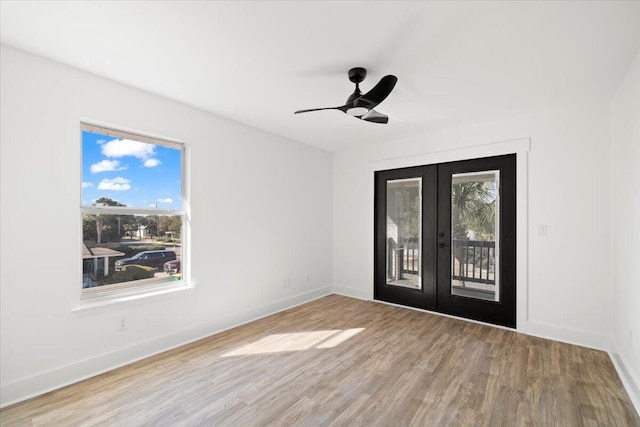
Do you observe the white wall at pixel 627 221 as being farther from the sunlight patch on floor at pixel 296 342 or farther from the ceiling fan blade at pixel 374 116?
the sunlight patch on floor at pixel 296 342

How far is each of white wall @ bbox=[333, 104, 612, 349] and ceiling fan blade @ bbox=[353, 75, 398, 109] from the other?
6.79 ft

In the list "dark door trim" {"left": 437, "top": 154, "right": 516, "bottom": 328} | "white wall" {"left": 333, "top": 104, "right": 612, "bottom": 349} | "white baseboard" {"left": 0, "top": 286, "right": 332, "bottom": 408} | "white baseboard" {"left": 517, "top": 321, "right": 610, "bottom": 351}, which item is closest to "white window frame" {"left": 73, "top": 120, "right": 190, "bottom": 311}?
"white baseboard" {"left": 0, "top": 286, "right": 332, "bottom": 408}

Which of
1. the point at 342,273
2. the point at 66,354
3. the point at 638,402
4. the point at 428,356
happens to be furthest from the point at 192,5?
the point at 342,273

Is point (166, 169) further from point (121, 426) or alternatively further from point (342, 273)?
point (342, 273)

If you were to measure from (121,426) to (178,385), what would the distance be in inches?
19.3

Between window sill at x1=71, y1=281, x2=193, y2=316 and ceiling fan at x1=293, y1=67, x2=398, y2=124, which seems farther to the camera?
window sill at x1=71, y1=281, x2=193, y2=316

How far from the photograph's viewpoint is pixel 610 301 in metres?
3.06

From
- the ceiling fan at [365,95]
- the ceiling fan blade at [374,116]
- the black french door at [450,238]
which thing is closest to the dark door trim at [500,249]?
the black french door at [450,238]

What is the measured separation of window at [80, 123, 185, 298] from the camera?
271 cm

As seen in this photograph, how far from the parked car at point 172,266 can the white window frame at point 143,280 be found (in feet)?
0.16

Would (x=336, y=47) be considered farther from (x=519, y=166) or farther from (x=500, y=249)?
(x=500, y=249)

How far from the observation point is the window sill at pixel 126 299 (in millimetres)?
2561

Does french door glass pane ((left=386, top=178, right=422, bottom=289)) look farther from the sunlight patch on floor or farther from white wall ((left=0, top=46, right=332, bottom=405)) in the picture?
white wall ((left=0, top=46, right=332, bottom=405))

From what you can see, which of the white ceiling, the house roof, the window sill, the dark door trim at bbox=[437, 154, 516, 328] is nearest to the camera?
the white ceiling
